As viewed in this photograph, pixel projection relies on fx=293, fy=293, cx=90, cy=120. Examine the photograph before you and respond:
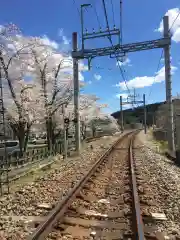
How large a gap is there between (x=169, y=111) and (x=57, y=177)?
39.0 ft

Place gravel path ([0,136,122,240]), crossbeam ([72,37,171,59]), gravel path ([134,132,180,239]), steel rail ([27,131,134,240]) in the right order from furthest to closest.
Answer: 1. crossbeam ([72,37,171,59])
2. gravel path ([134,132,180,239])
3. gravel path ([0,136,122,240])
4. steel rail ([27,131,134,240])

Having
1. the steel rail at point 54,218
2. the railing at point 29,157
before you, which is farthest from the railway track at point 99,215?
the railing at point 29,157

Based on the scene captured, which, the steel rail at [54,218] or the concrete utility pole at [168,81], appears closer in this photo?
the steel rail at [54,218]

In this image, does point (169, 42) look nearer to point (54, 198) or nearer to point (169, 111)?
point (169, 111)

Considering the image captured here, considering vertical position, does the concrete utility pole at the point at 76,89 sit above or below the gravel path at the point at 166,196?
above

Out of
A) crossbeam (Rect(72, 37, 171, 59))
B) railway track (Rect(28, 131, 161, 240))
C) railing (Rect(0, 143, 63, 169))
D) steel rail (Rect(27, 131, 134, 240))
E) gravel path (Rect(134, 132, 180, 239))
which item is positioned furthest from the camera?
crossbeam (Rect(72, 37, 171, 59))

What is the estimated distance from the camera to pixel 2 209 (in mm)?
6727

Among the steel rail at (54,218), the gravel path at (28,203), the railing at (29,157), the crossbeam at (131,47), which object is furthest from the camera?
the crossbeam at (131,47)

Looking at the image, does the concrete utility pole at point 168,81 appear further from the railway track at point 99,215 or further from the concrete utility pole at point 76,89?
the railway track at point 99,215

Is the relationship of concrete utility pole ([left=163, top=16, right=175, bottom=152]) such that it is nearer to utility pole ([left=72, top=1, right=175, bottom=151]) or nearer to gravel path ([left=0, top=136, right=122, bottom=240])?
utility pole ([left=72, top=1, right=175, bottom=151])

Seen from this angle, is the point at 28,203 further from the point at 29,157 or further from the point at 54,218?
the point at 29,157

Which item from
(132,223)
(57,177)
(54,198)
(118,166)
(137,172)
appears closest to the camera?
(132,223)

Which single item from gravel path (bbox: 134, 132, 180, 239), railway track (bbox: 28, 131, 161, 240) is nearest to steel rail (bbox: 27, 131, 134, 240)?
railway track (bbox: 28, 131, 161, 240)

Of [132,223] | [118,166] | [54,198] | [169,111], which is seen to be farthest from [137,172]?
[169,111]
